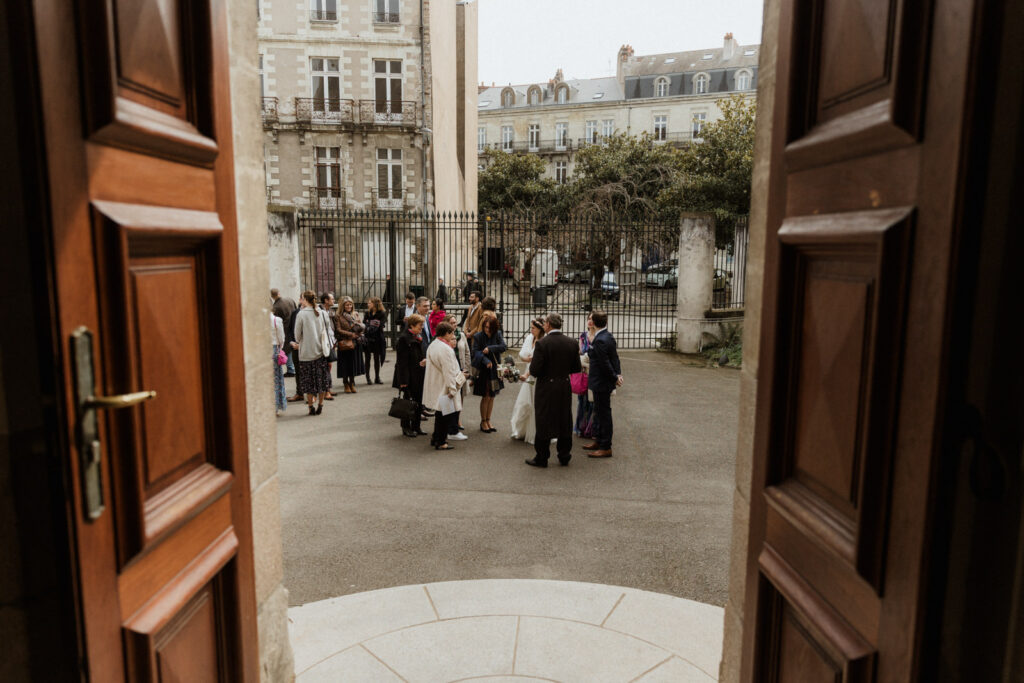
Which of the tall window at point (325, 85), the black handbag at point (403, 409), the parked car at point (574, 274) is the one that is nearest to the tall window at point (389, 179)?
the tall window at point (325, 85)

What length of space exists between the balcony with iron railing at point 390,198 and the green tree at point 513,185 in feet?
35.8

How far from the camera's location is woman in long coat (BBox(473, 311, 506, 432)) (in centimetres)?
867

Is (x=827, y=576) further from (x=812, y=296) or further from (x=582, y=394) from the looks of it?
(x=582, y=394)

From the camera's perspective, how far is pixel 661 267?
2483 centimetres

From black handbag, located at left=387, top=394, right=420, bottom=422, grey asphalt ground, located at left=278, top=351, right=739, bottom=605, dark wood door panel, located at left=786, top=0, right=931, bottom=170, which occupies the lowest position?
grey asphalt ground, located at left=278, top=351, right=739, bottom=605

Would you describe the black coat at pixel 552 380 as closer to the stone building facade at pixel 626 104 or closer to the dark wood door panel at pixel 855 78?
the dark wood door panel at pixel 855 78

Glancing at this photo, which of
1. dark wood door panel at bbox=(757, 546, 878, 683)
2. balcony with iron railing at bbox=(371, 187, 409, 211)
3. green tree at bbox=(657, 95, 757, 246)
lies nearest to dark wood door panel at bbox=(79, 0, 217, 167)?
dark wood door panel at bbox=(757, 546, 878, 683)

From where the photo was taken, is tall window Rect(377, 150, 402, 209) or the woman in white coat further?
tall window Rect(377, 150, 402, 209)

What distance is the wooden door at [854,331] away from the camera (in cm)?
127

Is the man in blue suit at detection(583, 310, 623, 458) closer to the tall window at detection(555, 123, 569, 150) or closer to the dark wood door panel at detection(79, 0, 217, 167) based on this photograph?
the dark wood door panel at detection(79, 0, 217, 167)

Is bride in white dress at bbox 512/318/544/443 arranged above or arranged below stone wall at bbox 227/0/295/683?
below

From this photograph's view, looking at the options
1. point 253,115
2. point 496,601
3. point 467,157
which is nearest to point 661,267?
point 467,157

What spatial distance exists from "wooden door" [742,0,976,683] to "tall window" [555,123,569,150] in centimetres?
5010

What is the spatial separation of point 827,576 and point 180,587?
1626mm
